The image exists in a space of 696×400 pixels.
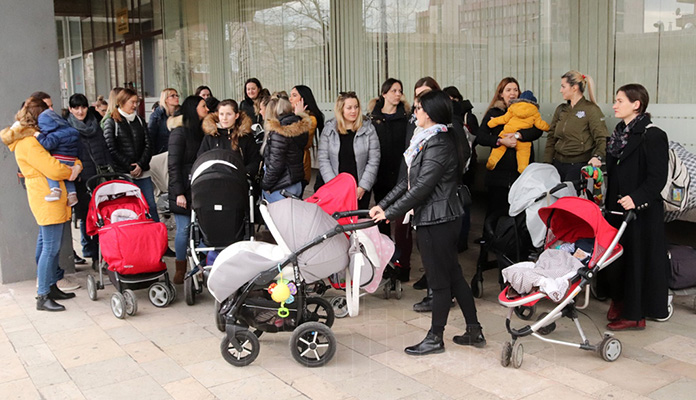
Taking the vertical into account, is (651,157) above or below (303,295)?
above

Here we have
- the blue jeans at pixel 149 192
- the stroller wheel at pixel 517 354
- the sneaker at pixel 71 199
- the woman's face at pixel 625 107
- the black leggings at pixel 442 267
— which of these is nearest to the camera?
the stroller wheel at pixel 517 354

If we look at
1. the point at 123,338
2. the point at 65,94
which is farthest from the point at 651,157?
the point at 65,94

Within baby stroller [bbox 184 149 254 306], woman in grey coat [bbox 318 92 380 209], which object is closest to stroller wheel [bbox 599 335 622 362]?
woman in grey coat [bbox 318 92 380 209]

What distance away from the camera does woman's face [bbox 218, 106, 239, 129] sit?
6324 mm

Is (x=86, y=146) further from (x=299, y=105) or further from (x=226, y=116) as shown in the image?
(x=299, y=105)

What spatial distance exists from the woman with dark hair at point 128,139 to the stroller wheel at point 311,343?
3.64 m

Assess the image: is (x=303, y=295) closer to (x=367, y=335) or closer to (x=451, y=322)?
(x=367, y=335)

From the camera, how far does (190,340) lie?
17.1 feet

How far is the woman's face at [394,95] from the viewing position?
6.50 m

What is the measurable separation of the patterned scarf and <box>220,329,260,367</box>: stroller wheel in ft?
9.40

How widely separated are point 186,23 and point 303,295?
11.2 m

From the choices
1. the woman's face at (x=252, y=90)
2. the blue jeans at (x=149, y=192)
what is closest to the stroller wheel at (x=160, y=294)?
the blue jeans at (x=149, y=192)

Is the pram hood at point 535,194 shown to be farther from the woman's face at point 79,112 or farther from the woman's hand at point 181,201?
the woman's face at point 79,112

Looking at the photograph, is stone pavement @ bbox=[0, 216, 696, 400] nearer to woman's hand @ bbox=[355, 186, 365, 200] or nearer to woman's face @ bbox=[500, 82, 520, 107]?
woman's hand @ bbox=[355, 186, 365, 200]
